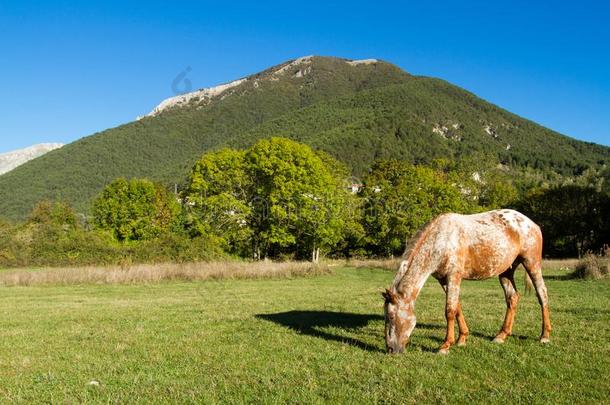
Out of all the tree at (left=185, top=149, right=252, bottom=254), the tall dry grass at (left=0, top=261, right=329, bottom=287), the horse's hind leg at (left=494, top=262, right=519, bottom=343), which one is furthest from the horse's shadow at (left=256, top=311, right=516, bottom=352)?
the tree at (left=185, top=149, right=252, bottom=254)

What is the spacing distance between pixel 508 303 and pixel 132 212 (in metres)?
62.1

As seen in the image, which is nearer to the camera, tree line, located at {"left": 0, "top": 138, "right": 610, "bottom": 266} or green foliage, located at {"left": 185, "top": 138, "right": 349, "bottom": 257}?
tree line, located at {"left": 0, "top": 138, "right": 610, "bottom": 266}

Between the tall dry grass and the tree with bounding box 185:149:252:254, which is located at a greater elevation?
the tree with bounding box 185:149:252:254

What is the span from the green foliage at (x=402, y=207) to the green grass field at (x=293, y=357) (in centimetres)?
3696

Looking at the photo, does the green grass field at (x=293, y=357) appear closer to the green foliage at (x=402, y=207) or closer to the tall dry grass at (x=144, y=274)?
the tall dry grass at (x=144, y=274)

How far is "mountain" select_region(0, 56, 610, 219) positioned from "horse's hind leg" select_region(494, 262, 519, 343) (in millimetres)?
92289

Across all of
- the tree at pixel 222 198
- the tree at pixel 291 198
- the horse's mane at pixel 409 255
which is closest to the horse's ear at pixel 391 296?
the horse's mane at pixel 409 255

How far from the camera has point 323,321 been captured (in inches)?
457

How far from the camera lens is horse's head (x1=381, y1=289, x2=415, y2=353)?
313 inches

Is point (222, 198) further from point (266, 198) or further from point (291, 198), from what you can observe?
point (291, 198)

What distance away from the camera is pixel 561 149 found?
149 meters

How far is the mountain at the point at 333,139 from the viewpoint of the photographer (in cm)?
11744

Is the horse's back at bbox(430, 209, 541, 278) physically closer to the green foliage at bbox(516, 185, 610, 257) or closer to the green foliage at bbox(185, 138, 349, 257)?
the green foliage at bbox(185, 138, 349, 257)

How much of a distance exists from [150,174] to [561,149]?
139 metres
